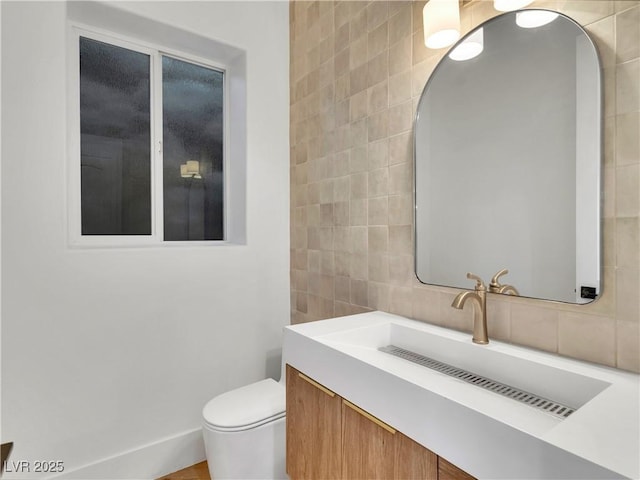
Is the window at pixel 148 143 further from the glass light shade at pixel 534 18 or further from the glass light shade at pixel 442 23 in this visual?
the glass light shade at pixel 534 18

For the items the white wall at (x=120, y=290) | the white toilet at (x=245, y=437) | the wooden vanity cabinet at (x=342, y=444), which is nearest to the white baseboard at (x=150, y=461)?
the white wall at (x=120, y=290)

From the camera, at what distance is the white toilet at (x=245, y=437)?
4.83 ft

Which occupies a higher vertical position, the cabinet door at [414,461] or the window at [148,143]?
the window at [148,143]

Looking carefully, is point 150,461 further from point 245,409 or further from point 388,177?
point 388,177

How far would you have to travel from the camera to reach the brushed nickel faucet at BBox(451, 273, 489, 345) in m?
1.15

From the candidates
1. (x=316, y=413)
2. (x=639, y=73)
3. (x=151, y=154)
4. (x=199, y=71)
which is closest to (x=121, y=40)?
(x=199, y=71)

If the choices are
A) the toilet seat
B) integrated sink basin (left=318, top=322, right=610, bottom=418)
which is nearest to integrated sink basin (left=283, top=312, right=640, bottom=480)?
integrated sink basin (left=318, top=322, right=610, bottom=418)

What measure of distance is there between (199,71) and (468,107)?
65.5 inches

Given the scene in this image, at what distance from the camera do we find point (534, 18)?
109 cm

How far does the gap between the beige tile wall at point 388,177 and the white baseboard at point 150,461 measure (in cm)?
89

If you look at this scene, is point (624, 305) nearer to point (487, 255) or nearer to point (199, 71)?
point (487, 255)

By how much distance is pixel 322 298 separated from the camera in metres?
1.99

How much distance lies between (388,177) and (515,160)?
531mm

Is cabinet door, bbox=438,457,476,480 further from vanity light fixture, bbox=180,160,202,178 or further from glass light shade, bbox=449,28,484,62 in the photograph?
vanity light fixture, bbox=180,160,202,178
